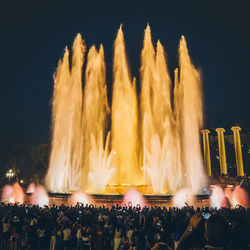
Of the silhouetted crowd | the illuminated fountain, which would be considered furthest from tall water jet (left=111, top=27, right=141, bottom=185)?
the silhouetted crowd

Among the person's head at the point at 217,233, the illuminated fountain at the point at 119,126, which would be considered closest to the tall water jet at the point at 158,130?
the illuminated fountain at the point at 119,126

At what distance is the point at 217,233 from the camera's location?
4.29 meters

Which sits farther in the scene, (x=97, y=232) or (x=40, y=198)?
(x=40, y=198)

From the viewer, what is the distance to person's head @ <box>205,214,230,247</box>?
4.27 m

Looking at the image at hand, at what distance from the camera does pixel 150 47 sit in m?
36.9

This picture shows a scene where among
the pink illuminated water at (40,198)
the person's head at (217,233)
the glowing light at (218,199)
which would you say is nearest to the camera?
the person's head at (217,233)

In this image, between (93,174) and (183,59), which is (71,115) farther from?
(183,59)

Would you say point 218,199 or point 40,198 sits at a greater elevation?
point 218,199

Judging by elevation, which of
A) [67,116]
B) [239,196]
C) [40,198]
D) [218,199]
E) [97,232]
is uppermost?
[67,116]

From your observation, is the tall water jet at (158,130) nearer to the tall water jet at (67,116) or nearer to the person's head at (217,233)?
the tall water jet at (67,116)

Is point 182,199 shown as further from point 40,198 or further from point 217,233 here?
point 217,233

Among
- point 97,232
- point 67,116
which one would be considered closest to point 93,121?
point 67,116

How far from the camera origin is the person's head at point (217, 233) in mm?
4273

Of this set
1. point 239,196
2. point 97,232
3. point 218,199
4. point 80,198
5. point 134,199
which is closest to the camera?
point 97,232
